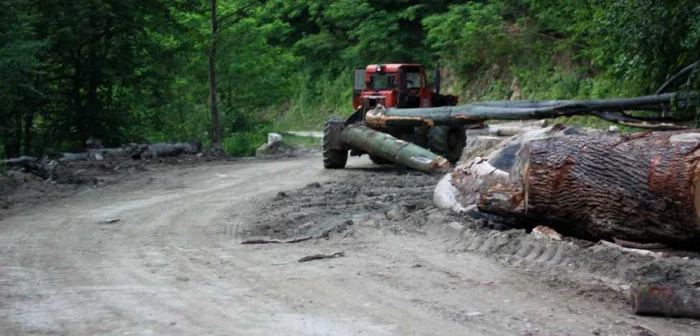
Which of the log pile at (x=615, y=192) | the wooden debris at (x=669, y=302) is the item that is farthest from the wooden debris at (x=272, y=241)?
the wooden debris at (x=669, y=302)

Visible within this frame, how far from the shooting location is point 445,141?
21172mm

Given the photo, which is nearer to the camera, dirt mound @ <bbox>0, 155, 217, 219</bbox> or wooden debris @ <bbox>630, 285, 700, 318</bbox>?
wooden debris @ <bbox>630, 285, 700, 318</bbox>

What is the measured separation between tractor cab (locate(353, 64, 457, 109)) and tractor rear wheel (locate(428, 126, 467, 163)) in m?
1.63

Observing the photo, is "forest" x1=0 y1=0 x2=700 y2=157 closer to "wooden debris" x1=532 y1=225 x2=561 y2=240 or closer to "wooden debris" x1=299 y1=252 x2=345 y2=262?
"wooden debris" x1=532 y1=225 x2=561 y2=240

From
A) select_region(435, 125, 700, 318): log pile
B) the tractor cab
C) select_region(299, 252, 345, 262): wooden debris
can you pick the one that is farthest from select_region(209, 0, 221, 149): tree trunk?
select_region(299, 252, 345, 262): wooden debris

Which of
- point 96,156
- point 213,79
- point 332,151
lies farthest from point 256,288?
point 213,79

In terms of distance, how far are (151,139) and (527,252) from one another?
24901mm

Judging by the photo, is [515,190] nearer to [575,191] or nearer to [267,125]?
[575,191]

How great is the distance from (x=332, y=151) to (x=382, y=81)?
2963 mm

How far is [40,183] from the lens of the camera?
1862cm

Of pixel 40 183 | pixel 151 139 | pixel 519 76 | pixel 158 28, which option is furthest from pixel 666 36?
pixel 519 76

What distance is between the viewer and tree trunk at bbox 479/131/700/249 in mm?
8438

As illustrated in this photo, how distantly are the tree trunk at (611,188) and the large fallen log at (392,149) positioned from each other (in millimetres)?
7904

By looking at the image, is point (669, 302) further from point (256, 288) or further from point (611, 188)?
point (256, 288)
